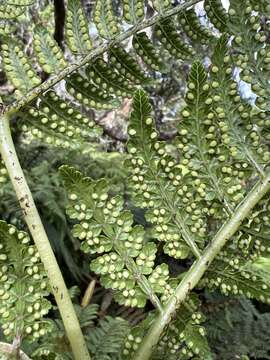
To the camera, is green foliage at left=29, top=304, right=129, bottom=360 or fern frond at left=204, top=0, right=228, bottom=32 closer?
fern frond at left=204, top=0, right=228, bottom=32

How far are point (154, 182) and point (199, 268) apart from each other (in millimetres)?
294

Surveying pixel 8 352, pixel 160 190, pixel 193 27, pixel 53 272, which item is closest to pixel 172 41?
pixel 193 27

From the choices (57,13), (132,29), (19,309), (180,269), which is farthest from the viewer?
(180,269)

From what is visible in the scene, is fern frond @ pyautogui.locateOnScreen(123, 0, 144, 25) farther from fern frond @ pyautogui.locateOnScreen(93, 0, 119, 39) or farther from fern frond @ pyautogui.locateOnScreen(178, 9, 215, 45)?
fern frond @ pyautogui.locateOnScreen(178, 9, 215, 45)

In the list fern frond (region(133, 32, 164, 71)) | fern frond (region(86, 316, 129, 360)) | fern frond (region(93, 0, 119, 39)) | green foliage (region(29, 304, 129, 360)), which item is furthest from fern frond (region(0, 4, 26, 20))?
fern frond (region(86, 316, 129, 360))

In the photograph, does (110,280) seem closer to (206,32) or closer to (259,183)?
(259,183)

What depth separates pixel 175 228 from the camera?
145 centimetres

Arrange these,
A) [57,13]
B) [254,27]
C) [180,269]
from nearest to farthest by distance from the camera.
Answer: [254,27], [57,13], [180,269]

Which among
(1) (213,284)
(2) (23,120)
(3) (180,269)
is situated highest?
(2) (23,120)

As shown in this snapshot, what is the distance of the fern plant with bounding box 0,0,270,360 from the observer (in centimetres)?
130

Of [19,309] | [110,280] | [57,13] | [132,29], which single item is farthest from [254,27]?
[57,13]

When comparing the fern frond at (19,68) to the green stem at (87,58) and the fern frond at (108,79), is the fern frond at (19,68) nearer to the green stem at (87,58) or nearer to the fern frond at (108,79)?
the green stem at (87,58)

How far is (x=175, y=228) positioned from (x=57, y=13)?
281 centimetres

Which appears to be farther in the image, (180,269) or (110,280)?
(180,269)
